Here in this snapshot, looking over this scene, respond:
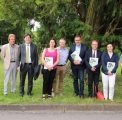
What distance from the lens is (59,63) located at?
1212cm

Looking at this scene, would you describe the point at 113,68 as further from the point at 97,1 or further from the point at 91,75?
the point at 97,1

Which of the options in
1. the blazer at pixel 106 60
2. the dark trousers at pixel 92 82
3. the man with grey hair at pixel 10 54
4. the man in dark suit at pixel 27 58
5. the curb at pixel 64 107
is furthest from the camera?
the man with grey hair at pixel 10 54

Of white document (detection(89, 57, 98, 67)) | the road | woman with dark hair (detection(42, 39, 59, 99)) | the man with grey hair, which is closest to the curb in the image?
the road

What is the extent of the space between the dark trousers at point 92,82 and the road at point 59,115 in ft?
4.85

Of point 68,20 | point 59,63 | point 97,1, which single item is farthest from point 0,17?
point 59,63

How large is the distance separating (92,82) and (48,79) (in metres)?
1.33

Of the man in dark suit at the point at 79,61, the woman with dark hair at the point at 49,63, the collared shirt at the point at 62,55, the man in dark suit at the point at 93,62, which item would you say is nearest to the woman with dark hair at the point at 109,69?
the man in dark suit at the point at 93,62

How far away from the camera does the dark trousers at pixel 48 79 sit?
1184cm

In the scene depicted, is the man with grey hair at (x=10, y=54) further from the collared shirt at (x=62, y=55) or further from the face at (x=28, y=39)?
the collared shirt at (x=62, y=55)

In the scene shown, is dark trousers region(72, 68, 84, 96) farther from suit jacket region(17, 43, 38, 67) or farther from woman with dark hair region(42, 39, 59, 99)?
suit jacket region(17, 43, 38, 67)

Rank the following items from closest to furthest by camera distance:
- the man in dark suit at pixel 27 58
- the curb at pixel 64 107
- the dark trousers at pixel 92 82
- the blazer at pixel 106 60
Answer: the curb at pixel 64 107
the blazer at pixel 106 60
the dark trousers at pixel 92 82
the man in dark suit at pixel 27 58

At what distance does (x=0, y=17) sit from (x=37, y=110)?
6.73 m

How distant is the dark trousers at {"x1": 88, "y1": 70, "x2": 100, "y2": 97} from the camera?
11938 mm

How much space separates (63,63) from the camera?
1217cm
